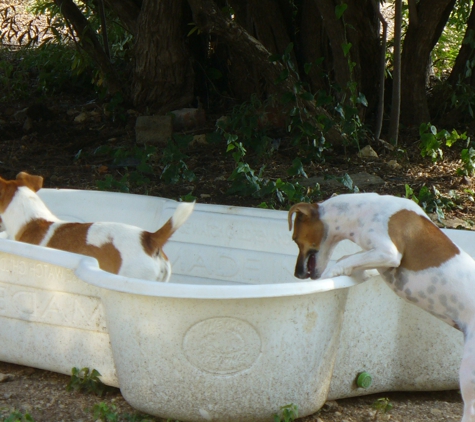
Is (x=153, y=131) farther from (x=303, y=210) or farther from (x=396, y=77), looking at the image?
(x=303, y=210)

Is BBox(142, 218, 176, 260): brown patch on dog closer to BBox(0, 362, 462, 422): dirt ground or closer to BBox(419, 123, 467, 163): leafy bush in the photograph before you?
BBox(0, 362, 462, 422): dirt ground

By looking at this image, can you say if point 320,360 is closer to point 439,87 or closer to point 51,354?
point 51,354

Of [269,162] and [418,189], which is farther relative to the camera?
[269,162]

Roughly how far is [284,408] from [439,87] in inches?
195

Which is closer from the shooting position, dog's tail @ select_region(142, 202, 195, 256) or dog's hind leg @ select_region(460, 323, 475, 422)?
dog's hind leg @ select_region(460, 323, 475, 422)

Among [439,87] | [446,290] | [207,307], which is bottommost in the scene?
[207,307]

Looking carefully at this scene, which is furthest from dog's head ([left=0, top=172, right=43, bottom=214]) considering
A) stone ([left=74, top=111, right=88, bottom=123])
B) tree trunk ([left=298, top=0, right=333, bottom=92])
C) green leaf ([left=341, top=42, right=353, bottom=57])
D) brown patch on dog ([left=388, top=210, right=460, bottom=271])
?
stone ([left=74, top=111, right=88, bottom=123])

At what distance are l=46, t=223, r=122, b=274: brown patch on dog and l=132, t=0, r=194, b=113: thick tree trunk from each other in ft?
12.5

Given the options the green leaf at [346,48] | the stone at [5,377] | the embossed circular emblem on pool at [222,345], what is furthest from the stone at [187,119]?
the embossed circular emblem on pool at [222,345]

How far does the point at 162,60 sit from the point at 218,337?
466 cm

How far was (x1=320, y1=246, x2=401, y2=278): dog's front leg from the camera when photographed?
260 centimetres

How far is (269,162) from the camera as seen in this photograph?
598 centimetres

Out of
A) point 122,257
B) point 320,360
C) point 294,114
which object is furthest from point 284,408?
point 294,114

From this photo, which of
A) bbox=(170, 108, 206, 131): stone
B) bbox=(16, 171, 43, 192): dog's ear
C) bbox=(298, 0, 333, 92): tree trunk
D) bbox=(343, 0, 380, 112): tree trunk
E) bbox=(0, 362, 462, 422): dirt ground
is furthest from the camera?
bbox=(170, 108, 206, 131): stone
